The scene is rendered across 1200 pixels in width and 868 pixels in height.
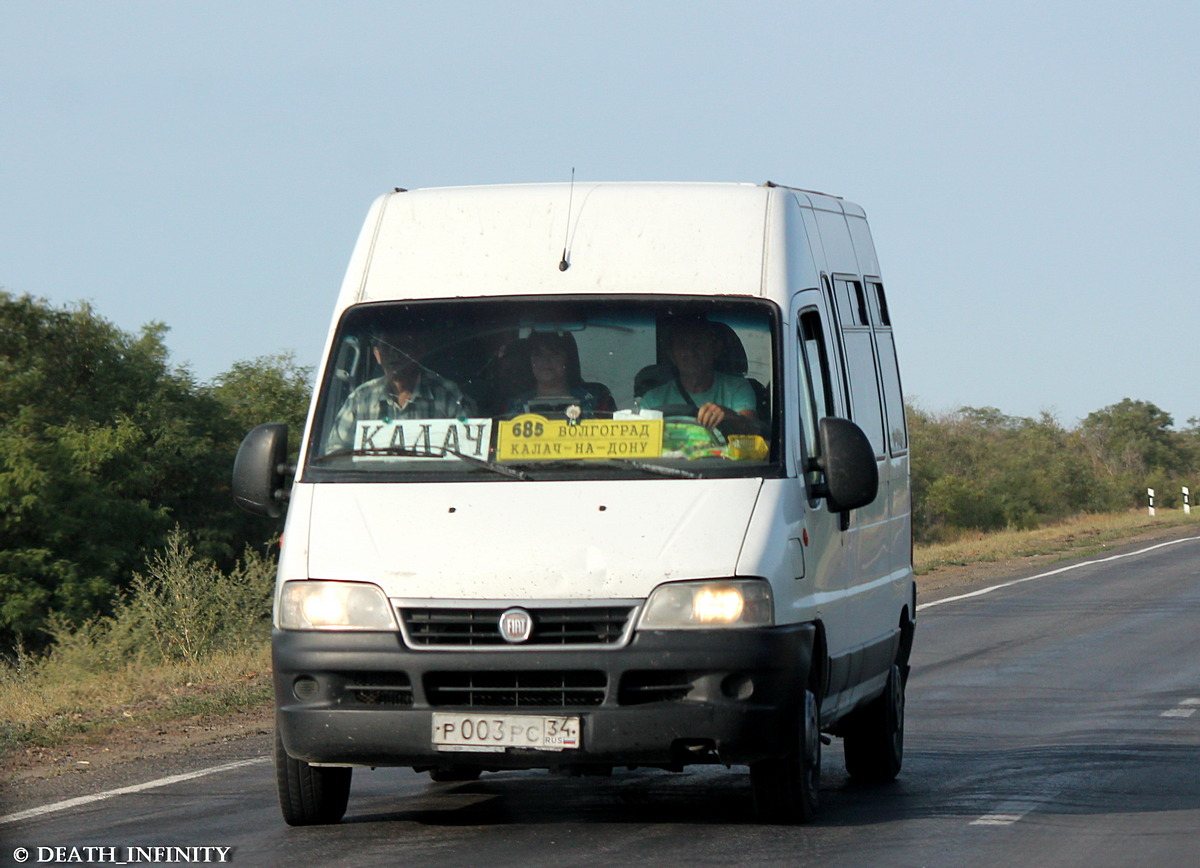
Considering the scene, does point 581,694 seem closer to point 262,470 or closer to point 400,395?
point 400,395

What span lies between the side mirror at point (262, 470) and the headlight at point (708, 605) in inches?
62.9

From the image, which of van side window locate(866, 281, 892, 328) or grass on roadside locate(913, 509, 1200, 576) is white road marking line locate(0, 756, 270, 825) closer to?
van side window locate(866, 281, 892, 328)

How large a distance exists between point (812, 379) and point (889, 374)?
2.50 m

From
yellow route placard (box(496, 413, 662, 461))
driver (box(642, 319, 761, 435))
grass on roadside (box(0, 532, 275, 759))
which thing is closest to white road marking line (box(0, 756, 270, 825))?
grass on roadside (box(0, 532, 275, 759))

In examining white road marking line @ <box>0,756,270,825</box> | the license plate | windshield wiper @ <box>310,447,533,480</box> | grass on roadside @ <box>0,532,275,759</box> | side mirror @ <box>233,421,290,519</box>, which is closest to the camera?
the license plate

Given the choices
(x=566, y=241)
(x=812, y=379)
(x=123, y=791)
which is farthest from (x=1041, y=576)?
(x=566, y=241)

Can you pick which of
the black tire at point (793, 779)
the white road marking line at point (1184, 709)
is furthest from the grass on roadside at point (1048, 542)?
the black tire at point (793, 779)

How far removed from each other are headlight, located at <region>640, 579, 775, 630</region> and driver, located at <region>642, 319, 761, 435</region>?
2.34 feet

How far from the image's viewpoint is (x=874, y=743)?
8.50m

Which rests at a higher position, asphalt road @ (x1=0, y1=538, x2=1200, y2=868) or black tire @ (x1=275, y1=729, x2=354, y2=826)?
black tire @ (x1=275, y1=729, x2=354, y2=826)

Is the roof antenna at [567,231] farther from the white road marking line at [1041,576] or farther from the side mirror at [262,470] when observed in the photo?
the white road marking line at [1041,576]

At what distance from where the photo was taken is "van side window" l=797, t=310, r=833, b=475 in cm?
711

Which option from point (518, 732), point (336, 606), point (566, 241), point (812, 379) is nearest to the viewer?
point (518, 732)

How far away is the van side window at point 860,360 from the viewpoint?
830 cm
